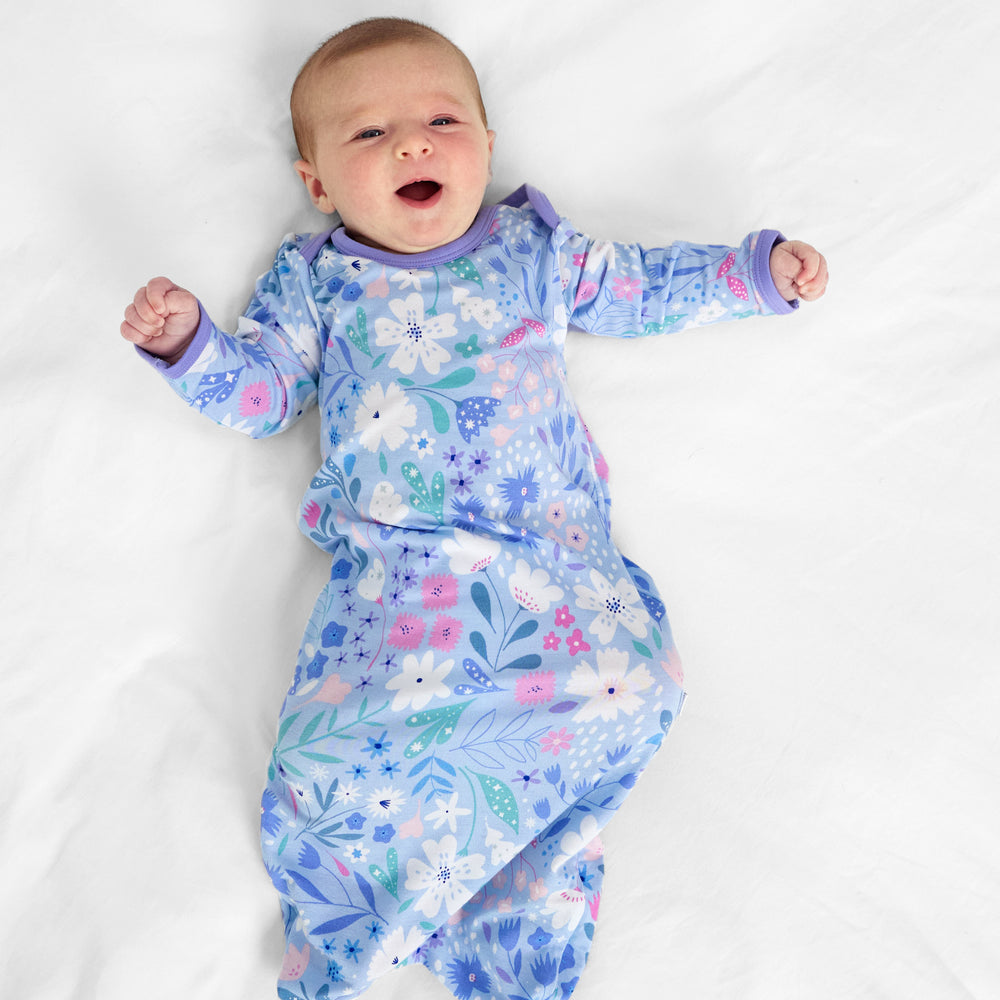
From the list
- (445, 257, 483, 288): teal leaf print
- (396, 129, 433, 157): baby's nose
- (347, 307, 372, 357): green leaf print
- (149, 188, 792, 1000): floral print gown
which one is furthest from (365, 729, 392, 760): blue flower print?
(396, 129, 433, 157): baby's nose

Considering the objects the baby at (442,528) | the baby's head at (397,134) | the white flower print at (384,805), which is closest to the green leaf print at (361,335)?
the baby at (442,528)

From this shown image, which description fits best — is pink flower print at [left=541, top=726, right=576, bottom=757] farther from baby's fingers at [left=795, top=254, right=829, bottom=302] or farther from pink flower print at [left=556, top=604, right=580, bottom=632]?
baby's fingers at [left=795, top=254, right=829, bottom=302]

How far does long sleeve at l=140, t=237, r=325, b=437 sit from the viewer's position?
1.21 m

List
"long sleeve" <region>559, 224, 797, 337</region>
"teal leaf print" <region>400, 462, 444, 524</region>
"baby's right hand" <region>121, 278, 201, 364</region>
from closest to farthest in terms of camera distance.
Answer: "baby's right hand" <region>121, 278, 201, 364</region>
"teal leaf print" <region>400, 462, 444, 524</region>
"long sleeve" <region>559, 224, 797, 337</region>

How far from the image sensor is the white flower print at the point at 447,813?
1.16m

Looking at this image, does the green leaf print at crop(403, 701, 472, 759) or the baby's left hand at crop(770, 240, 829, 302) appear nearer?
the green leaf print at crop(403, 701, 472, 759)

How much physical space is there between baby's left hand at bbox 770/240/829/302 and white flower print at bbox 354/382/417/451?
498 millimetres

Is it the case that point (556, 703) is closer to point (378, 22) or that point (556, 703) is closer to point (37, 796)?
point (37, 796)

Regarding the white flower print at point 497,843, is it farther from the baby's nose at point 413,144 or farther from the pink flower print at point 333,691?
the baby's nose at point 413,144

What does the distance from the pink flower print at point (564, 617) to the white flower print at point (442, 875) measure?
0.89ft

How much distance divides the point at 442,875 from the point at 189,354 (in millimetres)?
657

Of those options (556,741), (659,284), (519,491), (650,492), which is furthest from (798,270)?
(556,741)

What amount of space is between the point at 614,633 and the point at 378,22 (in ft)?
2.75

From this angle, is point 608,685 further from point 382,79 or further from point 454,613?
point 382,79
